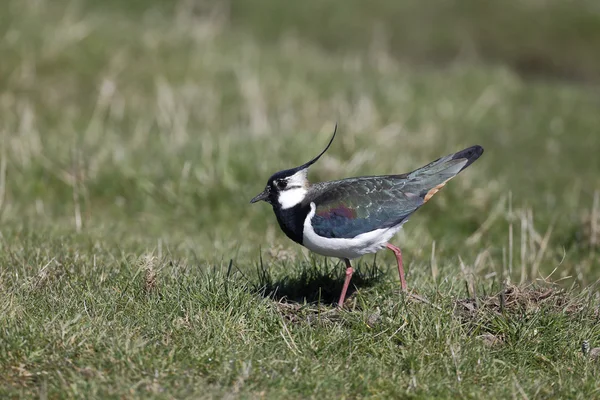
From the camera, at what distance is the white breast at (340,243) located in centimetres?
524

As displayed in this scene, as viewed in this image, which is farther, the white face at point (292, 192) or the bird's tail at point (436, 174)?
the bird's tail at point (436, 174)

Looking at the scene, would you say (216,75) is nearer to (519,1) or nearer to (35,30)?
(35,30)

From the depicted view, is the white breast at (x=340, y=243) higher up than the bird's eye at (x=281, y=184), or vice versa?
the bird's eye at (x=281, y=184)

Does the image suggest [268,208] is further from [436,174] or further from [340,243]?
[340,243]

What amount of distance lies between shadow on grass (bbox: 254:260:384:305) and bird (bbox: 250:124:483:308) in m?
0.31

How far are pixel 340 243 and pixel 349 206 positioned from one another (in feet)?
0.97

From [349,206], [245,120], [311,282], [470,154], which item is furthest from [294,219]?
[245,120]

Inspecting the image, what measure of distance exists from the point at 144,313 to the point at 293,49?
9299 mm

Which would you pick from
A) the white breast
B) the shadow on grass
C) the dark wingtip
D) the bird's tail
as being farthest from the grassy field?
the dark wingtip

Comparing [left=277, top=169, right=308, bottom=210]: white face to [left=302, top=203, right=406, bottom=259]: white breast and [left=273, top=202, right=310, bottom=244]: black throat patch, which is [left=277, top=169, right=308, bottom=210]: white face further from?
[left=302, top=203, right=406, bottom=259]: white breast

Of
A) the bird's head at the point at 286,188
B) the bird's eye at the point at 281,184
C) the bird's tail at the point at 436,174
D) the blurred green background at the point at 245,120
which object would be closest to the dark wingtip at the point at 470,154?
the bird's tail at the point at 436,174

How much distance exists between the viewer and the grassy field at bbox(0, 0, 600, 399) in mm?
4586

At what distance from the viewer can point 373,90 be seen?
12.0 m

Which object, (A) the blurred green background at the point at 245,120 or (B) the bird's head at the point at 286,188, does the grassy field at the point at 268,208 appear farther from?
(B) the bird's head at the point at 286,188
